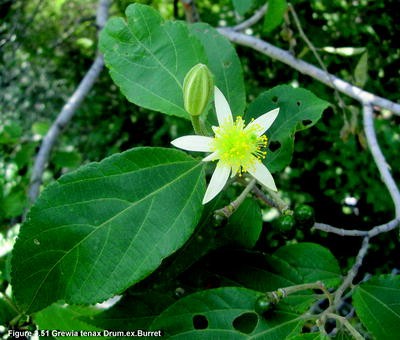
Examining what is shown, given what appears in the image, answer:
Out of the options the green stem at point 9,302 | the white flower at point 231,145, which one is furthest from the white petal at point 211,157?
the green stem at point 9,302

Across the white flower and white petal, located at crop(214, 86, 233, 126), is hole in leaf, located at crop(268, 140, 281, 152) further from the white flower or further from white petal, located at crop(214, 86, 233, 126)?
white petal, located at crop(214, 86, 233, 126)

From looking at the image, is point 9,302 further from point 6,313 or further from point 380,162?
point 380,162

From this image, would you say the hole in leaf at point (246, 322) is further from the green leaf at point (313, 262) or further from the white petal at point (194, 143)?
the white petal at point (194, 143)

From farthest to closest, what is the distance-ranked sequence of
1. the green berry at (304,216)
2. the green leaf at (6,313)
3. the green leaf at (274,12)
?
1. the green leaf at (274,12)
2. the green leaf at (6,313)
3. the green berry at (304,216)

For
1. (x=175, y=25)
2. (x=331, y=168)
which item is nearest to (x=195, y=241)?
(x=175, y=25)

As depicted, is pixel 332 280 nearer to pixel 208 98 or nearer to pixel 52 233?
pixel 208 98
